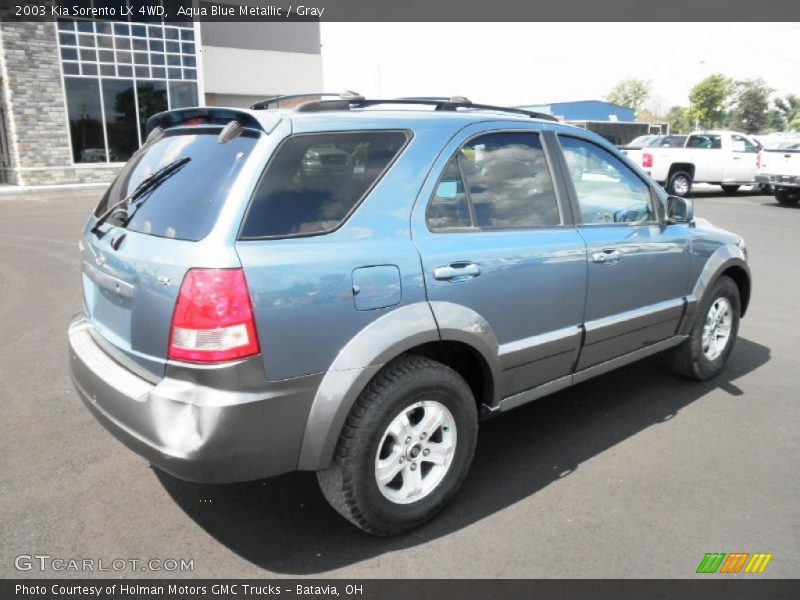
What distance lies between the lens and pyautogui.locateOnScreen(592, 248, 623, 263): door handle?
11.8 ft

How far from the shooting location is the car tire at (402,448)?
2.67 m

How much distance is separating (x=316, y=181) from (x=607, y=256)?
6.10 ft

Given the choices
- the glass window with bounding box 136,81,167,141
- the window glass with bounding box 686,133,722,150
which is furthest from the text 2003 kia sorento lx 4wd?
the glass window with bounding box 136,81,167,141

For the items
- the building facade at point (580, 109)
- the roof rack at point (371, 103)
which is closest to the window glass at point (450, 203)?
the roof rack at point (371, 103)

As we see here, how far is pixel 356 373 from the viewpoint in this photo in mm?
2598

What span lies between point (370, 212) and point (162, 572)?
175 cm

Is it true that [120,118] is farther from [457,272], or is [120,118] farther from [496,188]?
[457,272]

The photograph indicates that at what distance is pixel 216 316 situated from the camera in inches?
93.0

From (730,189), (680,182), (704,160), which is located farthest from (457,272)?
(730,189)

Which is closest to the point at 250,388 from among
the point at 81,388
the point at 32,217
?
the point at 81,388

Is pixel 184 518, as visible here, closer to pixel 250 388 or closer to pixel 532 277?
pixel 250 388

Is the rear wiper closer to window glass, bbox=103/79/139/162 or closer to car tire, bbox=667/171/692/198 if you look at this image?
car tire, bbox=667/171/692/198

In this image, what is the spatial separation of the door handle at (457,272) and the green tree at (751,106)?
79417 mm

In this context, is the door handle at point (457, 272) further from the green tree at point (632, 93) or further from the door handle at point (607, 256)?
the green tree at point (632, 93)
